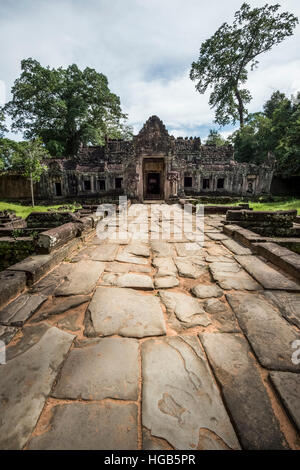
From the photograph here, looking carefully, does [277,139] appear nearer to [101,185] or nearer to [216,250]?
[101,185]

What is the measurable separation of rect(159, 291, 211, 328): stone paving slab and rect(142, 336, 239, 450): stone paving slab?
279 millimetres

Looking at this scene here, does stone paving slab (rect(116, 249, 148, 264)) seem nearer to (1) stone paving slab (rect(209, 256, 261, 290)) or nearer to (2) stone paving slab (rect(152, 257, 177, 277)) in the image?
(2) stone paving slab (rect(152, 257, 177, 277))

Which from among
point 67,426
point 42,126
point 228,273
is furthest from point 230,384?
point 42,126

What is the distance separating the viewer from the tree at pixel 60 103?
23.6 metres

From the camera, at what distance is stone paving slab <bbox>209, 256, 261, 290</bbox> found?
91.0 inches

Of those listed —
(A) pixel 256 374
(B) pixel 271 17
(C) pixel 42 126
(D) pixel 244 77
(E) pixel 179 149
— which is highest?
(B) pixel 271 17

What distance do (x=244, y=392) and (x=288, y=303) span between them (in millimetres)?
1243

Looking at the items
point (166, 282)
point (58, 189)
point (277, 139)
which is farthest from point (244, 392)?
point (277, 139)

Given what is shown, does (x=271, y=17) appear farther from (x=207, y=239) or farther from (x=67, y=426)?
(x=67, y=426)

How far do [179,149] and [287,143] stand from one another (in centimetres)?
990

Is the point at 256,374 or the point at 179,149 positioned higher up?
the point at 179,149

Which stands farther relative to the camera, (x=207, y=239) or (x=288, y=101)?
(x=288, y=101)

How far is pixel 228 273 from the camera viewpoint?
266 centimetres

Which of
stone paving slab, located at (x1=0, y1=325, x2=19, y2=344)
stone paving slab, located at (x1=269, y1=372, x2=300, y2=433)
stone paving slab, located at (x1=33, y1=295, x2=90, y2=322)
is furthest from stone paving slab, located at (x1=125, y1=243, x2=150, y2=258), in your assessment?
stone paving slab, located at (x1=269, y1=372, x2=300, y2=433)
